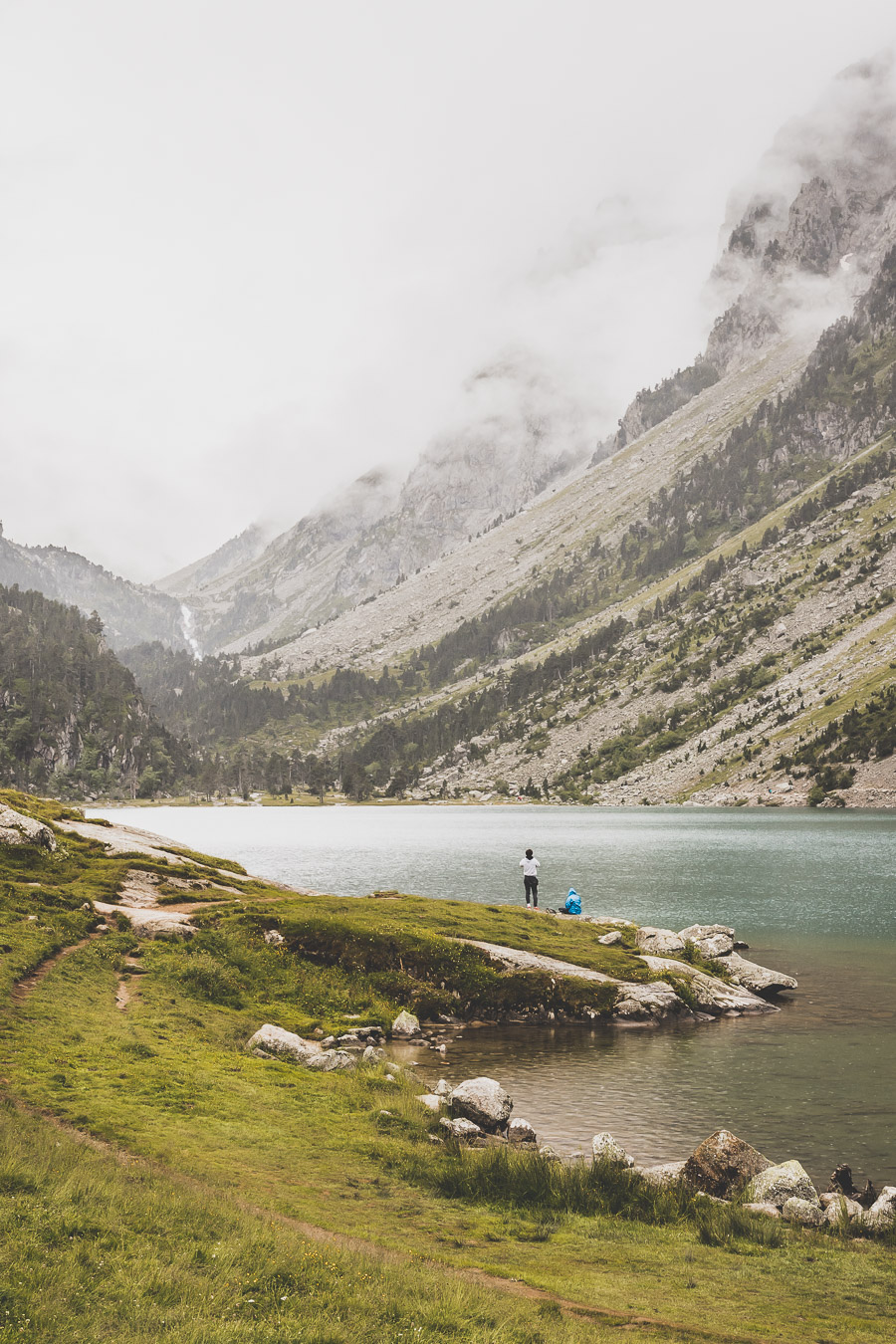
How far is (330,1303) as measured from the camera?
11133 mm

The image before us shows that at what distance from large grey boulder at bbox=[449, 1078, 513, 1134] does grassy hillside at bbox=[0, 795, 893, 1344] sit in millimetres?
1406

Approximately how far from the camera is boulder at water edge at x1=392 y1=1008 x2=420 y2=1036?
35062mm

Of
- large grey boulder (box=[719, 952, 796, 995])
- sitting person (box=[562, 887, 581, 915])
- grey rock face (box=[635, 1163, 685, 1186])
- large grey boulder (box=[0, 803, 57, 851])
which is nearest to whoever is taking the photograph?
grey rock face (box=[635, 1163, 685, 1186])

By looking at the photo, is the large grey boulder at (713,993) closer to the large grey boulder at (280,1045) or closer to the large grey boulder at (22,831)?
the large grey boulder at (280,1045)

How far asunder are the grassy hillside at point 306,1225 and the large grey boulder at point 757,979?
2408 centimetres

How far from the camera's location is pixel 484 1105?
2347cm

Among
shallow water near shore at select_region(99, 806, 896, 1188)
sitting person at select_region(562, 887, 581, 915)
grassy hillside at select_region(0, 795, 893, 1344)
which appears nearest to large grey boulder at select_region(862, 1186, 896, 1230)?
grassy hillside at select_region(0, 795, 893, 1344)

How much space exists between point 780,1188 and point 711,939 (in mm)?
31501

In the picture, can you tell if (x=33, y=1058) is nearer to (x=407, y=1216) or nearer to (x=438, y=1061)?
(x=407, y=1216)

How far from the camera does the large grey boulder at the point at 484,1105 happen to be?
2338cm

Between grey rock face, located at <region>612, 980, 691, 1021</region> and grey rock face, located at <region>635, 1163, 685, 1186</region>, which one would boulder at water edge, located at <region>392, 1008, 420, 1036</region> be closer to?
grey rock face, located at <region>612, 980, 691, 1021</region>

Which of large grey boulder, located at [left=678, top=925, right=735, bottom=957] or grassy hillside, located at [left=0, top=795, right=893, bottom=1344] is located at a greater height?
grassy hillside, located at [left=0, top=795, right=893, bottom=1344]

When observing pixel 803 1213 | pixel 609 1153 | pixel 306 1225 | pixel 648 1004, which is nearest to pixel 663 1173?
pixel 609 1153

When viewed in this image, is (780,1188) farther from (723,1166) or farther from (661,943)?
(661,943)
